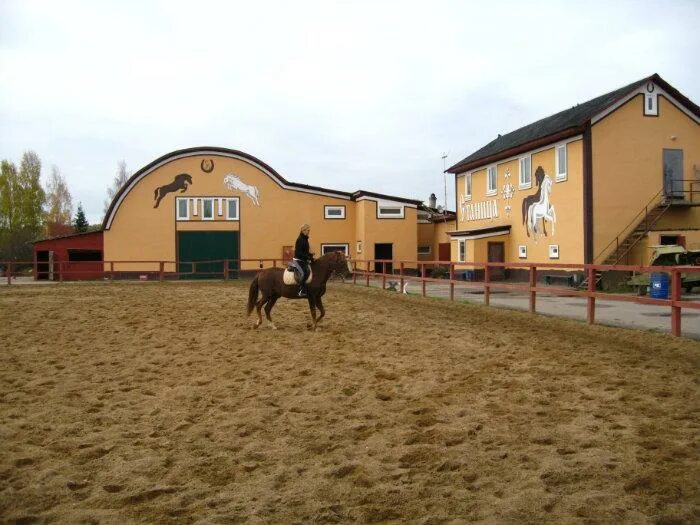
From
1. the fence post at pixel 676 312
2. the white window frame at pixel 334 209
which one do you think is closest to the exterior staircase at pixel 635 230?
the fence post at pixel 676 312

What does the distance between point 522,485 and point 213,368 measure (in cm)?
450

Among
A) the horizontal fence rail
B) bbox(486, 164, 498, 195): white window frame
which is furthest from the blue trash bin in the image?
bbox(486, 164, 498, 195): white window frame

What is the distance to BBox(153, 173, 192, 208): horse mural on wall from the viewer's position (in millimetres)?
31297

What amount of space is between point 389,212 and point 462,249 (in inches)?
225

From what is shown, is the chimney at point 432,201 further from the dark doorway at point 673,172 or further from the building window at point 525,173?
the dark doorway at point 673,172

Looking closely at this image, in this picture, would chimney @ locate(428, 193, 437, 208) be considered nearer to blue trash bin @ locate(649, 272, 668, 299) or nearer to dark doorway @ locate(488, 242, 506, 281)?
A: dark doorway @ locate(488, 242, 506, 281)

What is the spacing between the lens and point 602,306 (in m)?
13.5

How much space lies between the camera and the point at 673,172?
2172 centimetres

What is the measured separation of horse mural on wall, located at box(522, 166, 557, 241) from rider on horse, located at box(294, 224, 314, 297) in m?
15.0

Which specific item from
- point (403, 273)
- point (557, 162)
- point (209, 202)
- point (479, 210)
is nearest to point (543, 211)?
point (557, 162)

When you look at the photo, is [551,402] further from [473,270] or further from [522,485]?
[473,270]

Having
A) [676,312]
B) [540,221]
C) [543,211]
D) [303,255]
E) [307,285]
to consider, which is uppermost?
[543,211]

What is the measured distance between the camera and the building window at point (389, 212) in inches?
1241

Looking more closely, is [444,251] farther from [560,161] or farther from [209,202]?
[209,202]
